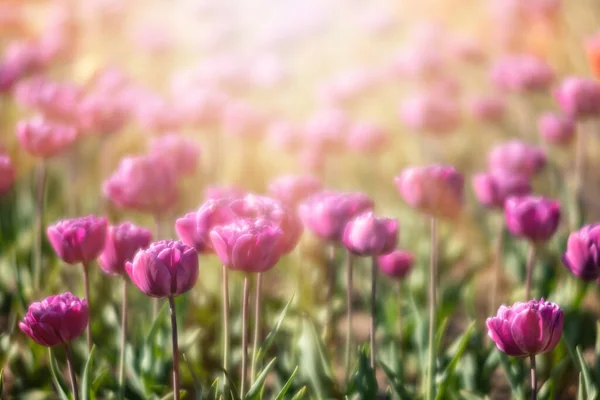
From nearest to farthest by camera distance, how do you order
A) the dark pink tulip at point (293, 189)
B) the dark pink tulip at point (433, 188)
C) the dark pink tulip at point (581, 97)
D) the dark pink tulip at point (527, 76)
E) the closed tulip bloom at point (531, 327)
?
the closed tulip bloom at point (531, 327), the dark pink tulip at point (433, 188), the dark pink tulip at point (293, 189), the dark pink tulip at point (581, 97), the dark pink tulip at point (527, 76)

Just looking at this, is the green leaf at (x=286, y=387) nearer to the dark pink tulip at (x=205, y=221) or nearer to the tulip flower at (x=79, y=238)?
the dark pink tulip at (x=205, y=221)

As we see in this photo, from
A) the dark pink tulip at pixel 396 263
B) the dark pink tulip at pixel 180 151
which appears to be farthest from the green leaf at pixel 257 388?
the dark pink tulip at pixel 180 151

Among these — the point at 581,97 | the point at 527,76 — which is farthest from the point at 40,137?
the point at 527,76

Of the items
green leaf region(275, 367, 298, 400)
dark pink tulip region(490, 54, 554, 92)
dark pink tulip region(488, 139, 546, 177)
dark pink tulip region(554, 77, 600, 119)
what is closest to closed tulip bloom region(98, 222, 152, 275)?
green leaf region(275, 367, 298, 400)

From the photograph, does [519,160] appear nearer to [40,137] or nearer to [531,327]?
[531,327]

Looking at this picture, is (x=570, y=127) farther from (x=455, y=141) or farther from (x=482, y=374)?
(x=455, y=141)
